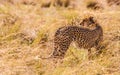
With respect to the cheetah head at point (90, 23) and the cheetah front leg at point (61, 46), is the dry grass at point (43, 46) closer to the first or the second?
the cheetah front leg at point (61, 46)

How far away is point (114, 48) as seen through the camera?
19.1ft

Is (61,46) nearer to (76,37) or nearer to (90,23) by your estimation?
(76,37)

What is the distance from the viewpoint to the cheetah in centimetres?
552

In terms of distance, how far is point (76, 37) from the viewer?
5645 mm

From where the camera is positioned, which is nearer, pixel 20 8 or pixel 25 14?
pixel 25 14

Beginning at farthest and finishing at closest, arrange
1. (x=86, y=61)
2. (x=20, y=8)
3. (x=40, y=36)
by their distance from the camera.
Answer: (x=20, y=8), (x=40, y=36), (x=86, y=61)

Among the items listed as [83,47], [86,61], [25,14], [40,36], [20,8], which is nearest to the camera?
[86,61]

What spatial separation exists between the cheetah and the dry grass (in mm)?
98

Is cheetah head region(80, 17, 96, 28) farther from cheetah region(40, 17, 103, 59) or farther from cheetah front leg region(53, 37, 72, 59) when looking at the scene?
cheetah front leg region(53, 37, 72, 59)

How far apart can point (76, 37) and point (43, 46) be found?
Result: 721 mm

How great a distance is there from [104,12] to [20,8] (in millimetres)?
1786

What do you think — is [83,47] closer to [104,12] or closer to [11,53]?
[11,53]

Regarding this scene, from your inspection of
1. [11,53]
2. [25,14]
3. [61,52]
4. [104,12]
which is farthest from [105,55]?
[25,14]

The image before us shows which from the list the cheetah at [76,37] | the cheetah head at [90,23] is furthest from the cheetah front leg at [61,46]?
the cheetah head at [90,23]
